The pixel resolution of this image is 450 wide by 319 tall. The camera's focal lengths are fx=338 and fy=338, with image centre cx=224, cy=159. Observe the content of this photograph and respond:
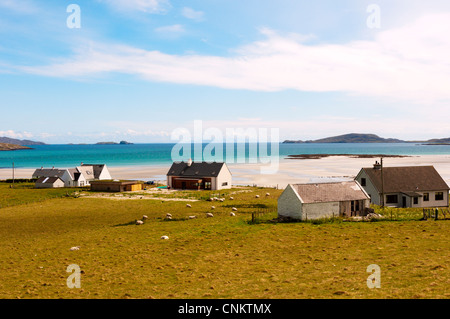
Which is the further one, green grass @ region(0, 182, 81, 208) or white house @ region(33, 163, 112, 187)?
white house @ region(33, 163, 112, 187)

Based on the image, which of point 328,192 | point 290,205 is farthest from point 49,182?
point 328,192

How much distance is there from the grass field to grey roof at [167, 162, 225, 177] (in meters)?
32.1

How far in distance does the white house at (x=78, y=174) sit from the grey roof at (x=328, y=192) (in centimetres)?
6591

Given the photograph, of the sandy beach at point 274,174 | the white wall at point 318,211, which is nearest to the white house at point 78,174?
the sandy beach at point 274,174

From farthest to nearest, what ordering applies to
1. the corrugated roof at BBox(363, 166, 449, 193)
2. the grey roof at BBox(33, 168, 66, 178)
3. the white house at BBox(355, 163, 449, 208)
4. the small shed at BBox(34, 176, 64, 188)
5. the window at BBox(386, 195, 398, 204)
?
the grey roof at BBox(33, 168, 66, 178)
the small shed at BBox(34, 176, 64, 188)
the corrugated roof at BBox(363, 166, 449, 193)
the window at BBox(386, 195, 398, 204)
the white house at BBox(355, 163, 449, 208)

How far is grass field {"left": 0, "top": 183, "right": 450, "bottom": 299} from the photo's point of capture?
58.5 feet

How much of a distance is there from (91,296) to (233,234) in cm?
1712

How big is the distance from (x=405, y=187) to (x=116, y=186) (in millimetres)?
56485

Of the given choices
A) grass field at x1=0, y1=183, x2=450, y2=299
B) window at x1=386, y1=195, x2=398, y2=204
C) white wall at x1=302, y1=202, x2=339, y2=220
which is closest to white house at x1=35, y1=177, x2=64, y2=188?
grass field at x1=0, y1=183, x2=450, y2=299

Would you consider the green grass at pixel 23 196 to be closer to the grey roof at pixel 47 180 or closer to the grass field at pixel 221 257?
the grey roof at pixel 47 180

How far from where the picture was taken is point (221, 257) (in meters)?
25.1

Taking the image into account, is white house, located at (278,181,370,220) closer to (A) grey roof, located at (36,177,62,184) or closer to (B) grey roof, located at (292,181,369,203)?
(B) grey roof, located at (292,181,369,203)
